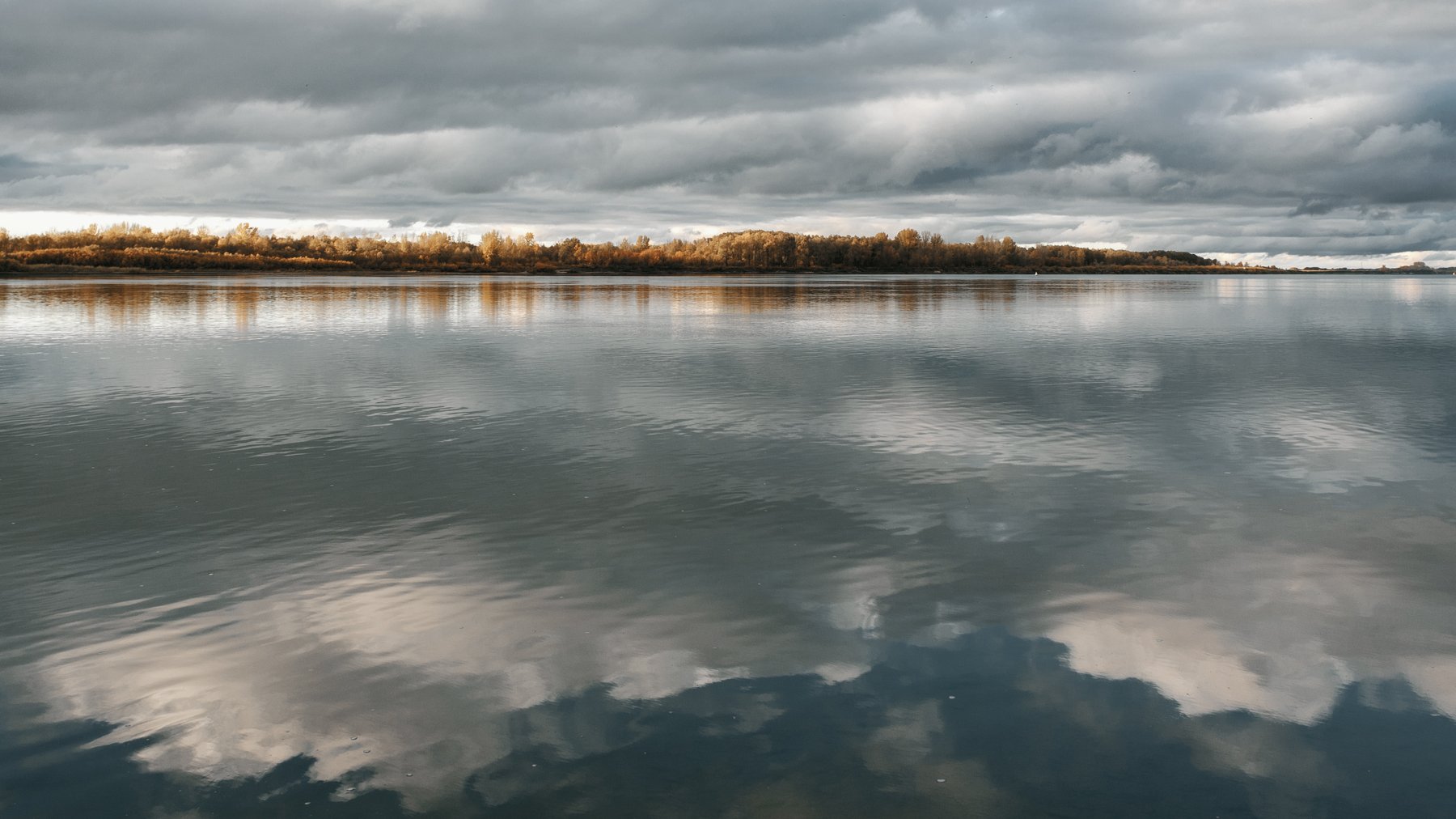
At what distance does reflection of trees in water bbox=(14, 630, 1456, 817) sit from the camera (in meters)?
7.70

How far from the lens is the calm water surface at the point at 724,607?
8.09 metres

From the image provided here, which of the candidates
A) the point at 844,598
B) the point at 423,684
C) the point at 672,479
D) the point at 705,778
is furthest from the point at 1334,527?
the point at 423,684

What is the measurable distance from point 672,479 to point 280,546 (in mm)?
6219

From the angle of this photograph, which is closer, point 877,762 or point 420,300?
point 877,762

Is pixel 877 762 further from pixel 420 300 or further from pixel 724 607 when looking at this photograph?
pixel 420 300

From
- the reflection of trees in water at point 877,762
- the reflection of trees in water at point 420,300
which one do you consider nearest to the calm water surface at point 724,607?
the reflection of trees in water at point 877,762

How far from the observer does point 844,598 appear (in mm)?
11852

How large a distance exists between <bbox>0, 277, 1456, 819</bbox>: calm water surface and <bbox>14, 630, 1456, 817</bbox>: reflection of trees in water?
0.11ft

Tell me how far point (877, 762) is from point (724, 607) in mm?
3496

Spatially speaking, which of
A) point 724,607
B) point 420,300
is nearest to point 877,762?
point 724,607

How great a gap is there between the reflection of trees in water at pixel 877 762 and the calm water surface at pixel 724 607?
33mm

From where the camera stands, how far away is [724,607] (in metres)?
11.5

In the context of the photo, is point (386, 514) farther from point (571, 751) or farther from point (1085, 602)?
point (1085, 602)

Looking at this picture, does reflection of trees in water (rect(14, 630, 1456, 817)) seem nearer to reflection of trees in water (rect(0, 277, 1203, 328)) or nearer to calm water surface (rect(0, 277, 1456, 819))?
calm water surface (rect(0, 277, 1456, 819))
